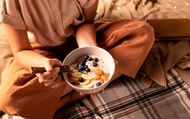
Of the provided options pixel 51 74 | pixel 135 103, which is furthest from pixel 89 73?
pixel 135 103

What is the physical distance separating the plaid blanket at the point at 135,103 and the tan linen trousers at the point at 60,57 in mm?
153

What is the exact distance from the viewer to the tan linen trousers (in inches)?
29.1

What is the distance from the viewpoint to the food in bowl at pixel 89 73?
607 mm

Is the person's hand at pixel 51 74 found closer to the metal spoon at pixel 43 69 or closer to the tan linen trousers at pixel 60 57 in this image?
the metal spoon at pixel 43 69

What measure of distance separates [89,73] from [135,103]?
0.54 meters

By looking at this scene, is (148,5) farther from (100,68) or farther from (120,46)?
(100,68)

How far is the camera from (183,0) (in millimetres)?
1602

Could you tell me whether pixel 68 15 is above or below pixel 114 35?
above

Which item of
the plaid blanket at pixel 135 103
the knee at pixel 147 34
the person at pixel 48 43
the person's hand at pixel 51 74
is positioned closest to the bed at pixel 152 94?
the plaid blanket at pixel 135 103

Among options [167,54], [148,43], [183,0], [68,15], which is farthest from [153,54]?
[183,0]

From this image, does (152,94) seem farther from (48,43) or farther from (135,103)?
(48,43)

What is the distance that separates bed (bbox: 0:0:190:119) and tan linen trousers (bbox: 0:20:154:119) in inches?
6.8

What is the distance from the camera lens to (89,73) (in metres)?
0.63

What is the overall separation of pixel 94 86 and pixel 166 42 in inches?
35.1
